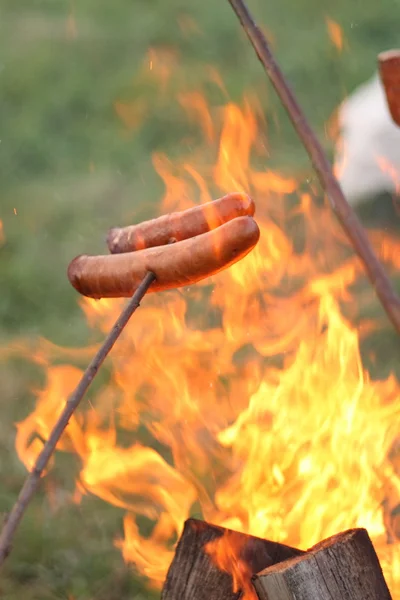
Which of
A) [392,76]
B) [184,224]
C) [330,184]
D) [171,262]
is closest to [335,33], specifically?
[392,76]

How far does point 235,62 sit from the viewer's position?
6.64 metres

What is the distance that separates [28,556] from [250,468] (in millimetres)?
891

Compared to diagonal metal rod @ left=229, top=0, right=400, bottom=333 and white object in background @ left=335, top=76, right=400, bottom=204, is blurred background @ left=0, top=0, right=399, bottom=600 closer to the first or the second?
white object in background @ left=335, top=76, right=400, bottom=204

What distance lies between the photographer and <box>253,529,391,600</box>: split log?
1847 millimetres

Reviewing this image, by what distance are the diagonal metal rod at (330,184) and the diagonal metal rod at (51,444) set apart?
501 millimetres

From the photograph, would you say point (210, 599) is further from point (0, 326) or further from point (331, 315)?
point (0, 326)

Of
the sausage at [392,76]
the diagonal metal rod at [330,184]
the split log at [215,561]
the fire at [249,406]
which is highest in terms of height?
the diagonal metal rod at [330,184]

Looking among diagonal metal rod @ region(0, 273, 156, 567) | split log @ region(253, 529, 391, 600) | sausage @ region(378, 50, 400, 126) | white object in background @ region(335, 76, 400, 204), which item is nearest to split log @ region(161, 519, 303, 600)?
split log @ region(253, 529, 391, 600)

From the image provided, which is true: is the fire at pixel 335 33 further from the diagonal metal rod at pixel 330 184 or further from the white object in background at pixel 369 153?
the diagonal metal rod at pixel 330 184

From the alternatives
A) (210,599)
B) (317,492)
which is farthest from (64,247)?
(210,599)

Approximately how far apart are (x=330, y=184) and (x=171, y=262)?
454 millimetres

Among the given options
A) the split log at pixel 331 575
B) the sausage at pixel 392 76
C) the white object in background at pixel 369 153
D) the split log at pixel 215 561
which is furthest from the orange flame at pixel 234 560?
the white object in background at pixel 369 153

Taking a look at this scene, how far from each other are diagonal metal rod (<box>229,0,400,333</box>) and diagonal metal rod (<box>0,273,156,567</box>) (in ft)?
1.64

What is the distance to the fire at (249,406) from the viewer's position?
267cm
